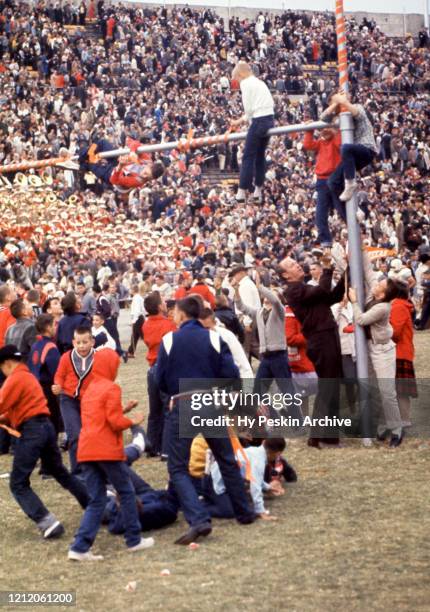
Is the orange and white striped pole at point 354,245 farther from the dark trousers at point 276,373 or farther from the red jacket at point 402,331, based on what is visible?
the dark trousers at point 276,373

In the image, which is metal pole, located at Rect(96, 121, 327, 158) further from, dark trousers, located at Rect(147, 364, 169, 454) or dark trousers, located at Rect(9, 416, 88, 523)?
dark trousers, located at Rect(9, 416, 88, 523)

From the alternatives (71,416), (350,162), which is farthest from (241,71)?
(71,416)

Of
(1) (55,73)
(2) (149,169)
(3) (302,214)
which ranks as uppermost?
(1) (55,73)

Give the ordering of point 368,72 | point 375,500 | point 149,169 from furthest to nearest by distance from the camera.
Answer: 1. point 368,72
2. point 149,169
3. point 375,500

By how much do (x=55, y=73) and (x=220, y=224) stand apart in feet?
32.6

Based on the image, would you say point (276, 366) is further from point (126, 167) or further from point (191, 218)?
point (191, 218)

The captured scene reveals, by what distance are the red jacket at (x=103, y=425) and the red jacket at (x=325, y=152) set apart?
4496 mm

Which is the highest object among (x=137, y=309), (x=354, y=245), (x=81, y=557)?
(x=354, y=245)

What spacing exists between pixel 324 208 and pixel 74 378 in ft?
12.0

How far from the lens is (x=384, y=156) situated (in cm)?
3934

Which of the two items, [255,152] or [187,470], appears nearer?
[187,470]

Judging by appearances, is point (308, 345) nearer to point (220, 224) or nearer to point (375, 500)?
point (375, 500)

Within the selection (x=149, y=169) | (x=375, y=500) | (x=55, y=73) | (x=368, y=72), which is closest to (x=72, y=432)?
(x=375, y=500)

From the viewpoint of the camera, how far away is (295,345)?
11.2 meters
